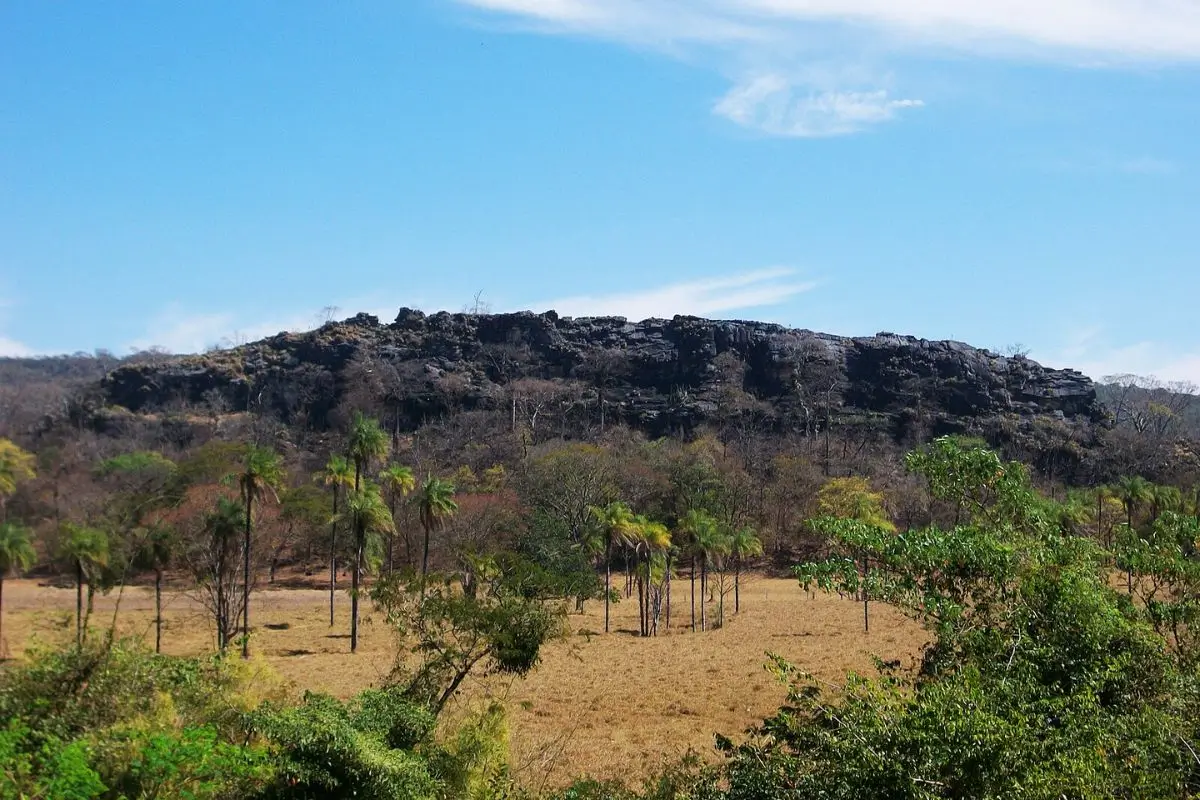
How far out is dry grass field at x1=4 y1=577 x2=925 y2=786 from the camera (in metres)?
18.3

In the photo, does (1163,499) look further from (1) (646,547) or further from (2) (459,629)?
(2) (459,629)

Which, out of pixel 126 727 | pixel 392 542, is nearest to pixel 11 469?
pixel 126 727

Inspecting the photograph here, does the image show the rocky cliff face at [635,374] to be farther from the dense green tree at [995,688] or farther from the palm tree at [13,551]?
the dense green tree at [995,688]

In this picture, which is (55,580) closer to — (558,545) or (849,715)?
(849,715)

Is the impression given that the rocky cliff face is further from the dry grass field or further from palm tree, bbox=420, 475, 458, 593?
palm tree, bbox=420, 475, 458, 593

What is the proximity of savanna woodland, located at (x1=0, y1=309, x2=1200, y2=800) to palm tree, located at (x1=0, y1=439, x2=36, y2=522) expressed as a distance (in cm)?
6

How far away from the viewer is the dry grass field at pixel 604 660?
1828 cm

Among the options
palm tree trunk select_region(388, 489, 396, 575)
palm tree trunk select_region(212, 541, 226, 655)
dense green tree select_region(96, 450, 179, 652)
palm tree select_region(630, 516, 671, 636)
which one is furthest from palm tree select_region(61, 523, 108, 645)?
palm tree trunk select_region(388, 489, 396, 575)

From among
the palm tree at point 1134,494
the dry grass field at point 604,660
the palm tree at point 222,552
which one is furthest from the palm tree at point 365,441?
the palm tree at point 1134,494

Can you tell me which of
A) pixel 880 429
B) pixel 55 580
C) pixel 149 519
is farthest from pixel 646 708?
pixel 880 429

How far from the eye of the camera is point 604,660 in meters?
31.0

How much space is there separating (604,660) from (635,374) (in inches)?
2845

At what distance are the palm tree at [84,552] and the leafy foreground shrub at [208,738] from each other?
2047 mm

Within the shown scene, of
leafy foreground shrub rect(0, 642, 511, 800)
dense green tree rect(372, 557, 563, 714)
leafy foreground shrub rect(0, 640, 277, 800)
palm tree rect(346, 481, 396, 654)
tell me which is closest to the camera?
leafy foreground shrub rect(0, 640, 277, 800)
